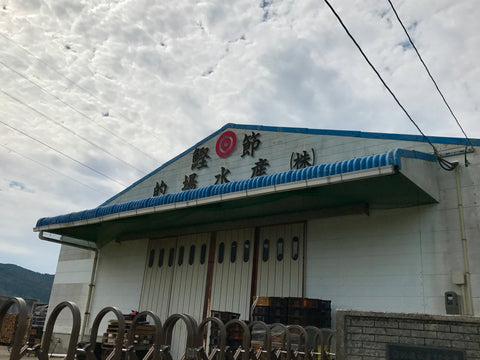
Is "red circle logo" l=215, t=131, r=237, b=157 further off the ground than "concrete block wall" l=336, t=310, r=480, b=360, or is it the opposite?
"red circle logo" l=215, t=131, r=237, b=157

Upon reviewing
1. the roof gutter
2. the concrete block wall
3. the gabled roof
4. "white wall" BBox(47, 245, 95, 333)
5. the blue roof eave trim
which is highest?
the blue roof eave trim

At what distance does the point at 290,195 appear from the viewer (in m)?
11.9

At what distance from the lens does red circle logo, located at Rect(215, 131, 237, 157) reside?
1627 cm

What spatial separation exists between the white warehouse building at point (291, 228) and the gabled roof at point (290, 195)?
37 millimetres

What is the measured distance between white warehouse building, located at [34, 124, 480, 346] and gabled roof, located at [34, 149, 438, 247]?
1.4 inches

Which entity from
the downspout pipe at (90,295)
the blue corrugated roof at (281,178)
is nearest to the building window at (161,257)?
→ the blue corrugated roof at (281,178)

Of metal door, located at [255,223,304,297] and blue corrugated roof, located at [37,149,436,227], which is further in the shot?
metal door, located at [255,223,304,297]

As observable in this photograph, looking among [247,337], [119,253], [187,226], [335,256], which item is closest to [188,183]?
[187,226]

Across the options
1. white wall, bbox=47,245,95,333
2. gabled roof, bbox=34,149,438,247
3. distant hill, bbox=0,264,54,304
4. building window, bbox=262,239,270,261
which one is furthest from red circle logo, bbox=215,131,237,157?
distant hill, bbox=0,264,54,304

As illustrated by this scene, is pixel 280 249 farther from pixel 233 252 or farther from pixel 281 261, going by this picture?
pixel 233 252

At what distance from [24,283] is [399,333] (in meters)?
98.9

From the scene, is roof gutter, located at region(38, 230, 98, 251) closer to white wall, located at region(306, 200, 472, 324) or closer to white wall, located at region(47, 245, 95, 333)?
white wall, located at region(47, 245, 95, 333)

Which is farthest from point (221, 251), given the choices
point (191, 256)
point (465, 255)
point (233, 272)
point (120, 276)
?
point (465, 255)

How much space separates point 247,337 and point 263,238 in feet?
26.4
